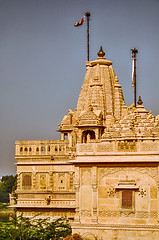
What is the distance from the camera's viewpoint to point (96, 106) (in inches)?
1586

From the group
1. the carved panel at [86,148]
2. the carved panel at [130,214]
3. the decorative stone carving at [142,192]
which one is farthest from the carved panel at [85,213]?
the carved panel at [86,148]

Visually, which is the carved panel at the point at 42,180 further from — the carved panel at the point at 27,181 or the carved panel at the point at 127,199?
the carved panel at the point at 127,199

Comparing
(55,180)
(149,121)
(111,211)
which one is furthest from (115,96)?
(111,211)

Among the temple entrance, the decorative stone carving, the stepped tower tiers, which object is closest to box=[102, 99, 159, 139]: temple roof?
the decorative stone carving

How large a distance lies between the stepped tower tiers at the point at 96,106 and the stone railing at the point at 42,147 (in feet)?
2.27

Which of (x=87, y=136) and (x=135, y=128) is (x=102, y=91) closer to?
(x=87, y=136)

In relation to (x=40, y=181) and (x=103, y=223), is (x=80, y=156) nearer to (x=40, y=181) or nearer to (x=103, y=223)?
(x=103, y=223)

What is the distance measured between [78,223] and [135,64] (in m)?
16.6

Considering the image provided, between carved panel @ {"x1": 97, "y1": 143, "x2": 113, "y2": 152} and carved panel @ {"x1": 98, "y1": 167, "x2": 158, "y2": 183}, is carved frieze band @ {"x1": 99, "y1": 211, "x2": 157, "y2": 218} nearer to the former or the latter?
carved panel @ {"x1": 98, "y1": 167, "x2": 158, "y2": 183}

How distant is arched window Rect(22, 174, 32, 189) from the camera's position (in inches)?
1591

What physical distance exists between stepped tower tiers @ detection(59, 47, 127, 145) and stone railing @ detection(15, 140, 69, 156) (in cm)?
69

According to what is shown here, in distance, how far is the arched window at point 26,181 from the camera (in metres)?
40.4

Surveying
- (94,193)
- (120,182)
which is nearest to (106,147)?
(120,182)

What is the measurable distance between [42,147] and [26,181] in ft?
7.08
